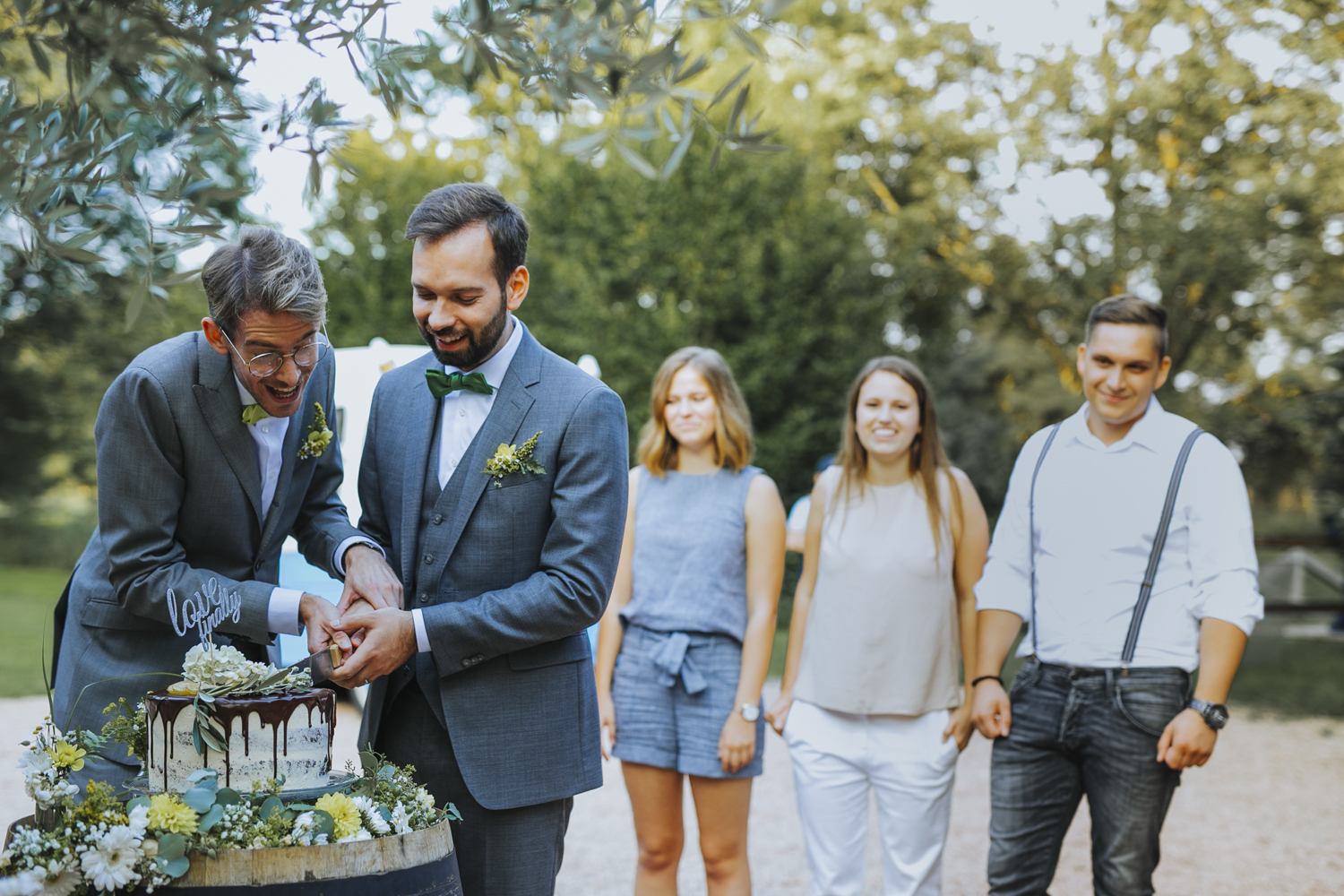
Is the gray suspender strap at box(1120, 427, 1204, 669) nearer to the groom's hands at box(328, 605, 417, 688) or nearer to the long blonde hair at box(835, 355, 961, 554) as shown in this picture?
the long blonde hair at box(835, 355, 961, 554)

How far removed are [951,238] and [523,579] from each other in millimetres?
18752

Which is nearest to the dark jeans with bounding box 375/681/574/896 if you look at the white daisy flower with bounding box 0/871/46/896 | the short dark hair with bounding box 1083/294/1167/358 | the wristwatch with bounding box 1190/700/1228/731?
the white daisy flower with bounding box 0/871/46/896

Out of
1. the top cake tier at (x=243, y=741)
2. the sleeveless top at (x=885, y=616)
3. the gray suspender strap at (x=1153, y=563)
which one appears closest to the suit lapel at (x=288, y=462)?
the top cake tier at (x=243, y=741)

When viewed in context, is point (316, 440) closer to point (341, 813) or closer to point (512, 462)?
point (512, 462)

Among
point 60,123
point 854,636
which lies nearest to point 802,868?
point 854,636

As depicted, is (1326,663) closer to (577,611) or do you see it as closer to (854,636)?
(854,636)

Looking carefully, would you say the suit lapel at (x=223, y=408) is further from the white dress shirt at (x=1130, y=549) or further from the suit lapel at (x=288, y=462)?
the white dress shirt at (x=1130, y=549)

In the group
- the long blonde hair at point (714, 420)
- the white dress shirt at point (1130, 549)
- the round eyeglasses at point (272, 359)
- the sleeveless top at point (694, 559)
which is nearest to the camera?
the round eyeglasses at point (272, 359)

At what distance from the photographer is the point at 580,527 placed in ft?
8.63

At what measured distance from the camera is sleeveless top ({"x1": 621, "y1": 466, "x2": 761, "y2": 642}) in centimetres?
450

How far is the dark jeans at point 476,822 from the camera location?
2650mm

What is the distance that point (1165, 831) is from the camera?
8039 millimetres

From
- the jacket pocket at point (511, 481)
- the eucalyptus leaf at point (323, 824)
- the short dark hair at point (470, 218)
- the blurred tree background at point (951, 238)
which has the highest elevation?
the blurred tree background at point (951, 238)

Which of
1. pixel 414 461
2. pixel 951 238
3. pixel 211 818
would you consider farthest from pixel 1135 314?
pixel 951 238
